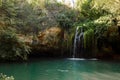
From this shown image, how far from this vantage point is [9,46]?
16.1m

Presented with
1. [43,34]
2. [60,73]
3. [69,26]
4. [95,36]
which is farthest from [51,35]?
[60,73]

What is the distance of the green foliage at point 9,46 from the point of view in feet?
52.1

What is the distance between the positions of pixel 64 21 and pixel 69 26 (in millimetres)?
579

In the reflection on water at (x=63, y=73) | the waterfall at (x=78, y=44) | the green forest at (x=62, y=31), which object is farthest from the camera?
the waterfall at (x=78, y=44)

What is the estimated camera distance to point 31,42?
19.4 meters

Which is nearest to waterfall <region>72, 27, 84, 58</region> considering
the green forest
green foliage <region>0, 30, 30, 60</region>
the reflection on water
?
the green forest

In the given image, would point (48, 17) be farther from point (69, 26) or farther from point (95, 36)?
point (95, 36)

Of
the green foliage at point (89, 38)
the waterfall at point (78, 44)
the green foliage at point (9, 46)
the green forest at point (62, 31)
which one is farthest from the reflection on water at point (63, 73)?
the green foliage at point (89, 38)

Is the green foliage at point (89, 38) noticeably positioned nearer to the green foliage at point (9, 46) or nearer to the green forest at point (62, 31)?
the green forest at point (62, 31)

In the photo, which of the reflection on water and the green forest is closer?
the reflection on water

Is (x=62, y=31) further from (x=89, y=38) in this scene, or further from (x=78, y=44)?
(x=89, y=38)

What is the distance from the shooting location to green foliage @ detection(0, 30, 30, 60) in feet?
52.1

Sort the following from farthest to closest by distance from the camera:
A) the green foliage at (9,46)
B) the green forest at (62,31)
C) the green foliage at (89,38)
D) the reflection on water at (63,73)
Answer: the green foliage at (89,38) < the green forest at (62,31) < the green foliage at (9,46) < the reflection on water at (63,73)

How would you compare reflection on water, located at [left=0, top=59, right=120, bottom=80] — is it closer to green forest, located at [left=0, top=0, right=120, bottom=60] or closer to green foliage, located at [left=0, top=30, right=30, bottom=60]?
green foliage, located at [left=0, top=30, right=30, bottom=60]
